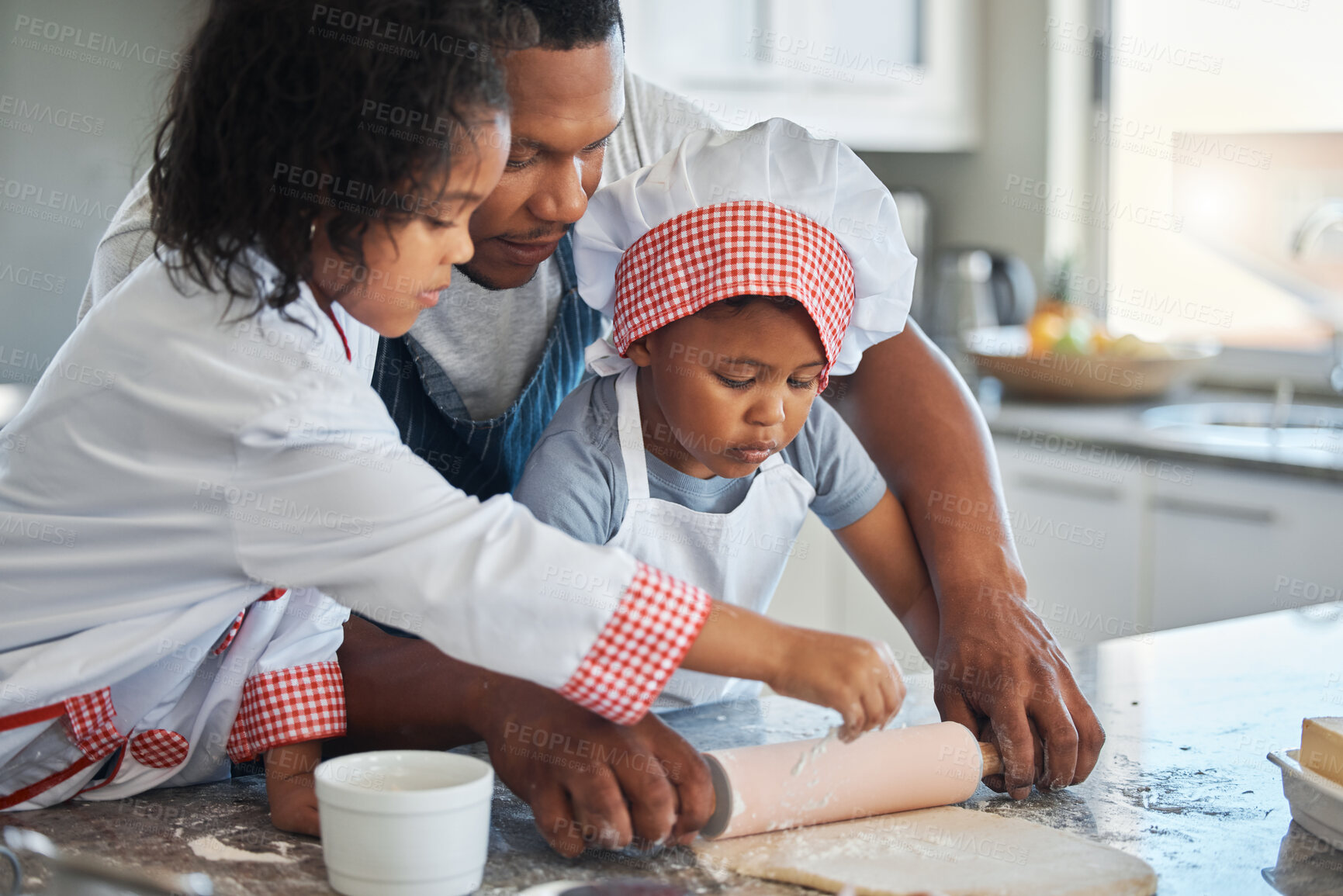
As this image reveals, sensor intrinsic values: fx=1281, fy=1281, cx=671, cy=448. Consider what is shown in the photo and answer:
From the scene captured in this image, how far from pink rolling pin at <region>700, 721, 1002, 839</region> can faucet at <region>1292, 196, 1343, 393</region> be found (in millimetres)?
2060

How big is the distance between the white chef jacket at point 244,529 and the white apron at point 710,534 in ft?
1.02

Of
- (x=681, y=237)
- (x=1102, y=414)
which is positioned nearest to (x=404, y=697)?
(x=681, y=237)

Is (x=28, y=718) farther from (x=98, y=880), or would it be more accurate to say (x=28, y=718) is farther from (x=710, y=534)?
(x=710, y=534)

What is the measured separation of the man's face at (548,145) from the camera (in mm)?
934

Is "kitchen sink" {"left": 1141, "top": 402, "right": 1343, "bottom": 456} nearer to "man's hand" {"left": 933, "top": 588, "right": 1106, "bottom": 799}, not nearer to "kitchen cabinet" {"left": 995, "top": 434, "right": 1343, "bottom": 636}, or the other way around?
"kitchen cabinet" {"left": 995, "top": 434, "right": 1343, "bottom": 636}

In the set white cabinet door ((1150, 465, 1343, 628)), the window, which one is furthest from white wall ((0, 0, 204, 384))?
the window

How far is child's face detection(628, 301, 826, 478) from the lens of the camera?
104cm

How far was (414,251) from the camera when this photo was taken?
80 cm

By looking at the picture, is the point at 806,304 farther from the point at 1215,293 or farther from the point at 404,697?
the point at 1215,293

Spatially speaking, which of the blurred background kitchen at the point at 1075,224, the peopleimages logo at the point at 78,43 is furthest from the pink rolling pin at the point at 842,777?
the peopleimages logo at the point at 78,43

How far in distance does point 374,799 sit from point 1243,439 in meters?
2.36

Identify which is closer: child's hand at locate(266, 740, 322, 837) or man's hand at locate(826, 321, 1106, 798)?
child's hand at locate(266, 740, 322, 837)

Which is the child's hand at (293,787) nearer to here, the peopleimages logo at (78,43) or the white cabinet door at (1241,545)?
the peopleimages logo at (78,43)

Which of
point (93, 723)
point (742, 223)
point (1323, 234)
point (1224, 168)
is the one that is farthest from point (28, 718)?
point (1224, 168)
